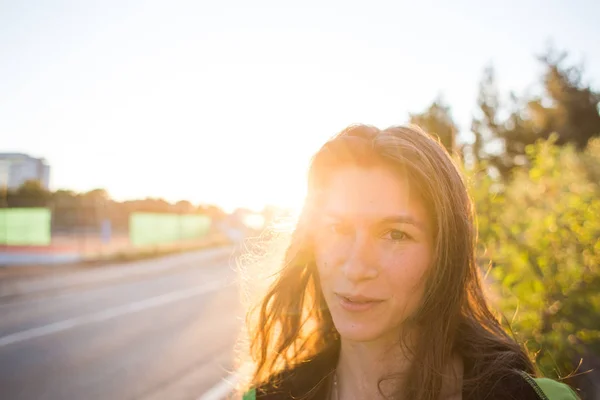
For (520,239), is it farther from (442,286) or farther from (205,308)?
(205,308)

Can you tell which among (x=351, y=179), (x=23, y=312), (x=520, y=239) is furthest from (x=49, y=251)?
(x=351, y=179)

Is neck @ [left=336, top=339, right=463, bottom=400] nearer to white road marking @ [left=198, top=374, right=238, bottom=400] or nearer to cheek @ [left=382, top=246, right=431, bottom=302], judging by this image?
cheek @ [left=382, top=246, right=431, bottom=302]

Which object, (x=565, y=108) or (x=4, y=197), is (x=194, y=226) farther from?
(x=565, y=108)

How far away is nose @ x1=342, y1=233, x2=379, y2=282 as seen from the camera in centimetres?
182

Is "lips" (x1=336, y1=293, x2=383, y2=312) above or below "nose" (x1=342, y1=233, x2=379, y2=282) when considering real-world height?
below

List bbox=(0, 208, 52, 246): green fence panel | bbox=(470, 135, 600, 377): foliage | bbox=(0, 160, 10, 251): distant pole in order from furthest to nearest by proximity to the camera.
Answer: bbox=(0, 208, 52, 246): green fence panel → bbox=(0, 160, 10, 251): distant pole → bbox=(470, 135, 600, 377): foliage

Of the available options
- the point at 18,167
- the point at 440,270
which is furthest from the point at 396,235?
the point at 18,167

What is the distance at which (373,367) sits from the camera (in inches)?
76.8

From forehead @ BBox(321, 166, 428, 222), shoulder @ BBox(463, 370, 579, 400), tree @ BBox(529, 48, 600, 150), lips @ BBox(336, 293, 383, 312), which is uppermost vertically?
tree @ BBox(529, 48, 600, 150)

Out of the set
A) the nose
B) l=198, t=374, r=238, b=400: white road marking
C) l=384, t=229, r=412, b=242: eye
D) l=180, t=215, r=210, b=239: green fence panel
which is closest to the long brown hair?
l=384, t=229, r=412, b=242: eye

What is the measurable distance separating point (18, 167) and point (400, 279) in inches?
819

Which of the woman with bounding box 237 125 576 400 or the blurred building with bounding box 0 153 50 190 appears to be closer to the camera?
the woman with bounding box 237 125 576 400

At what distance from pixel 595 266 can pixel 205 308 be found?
31.0 ft

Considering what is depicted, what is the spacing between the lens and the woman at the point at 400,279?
183 cm
